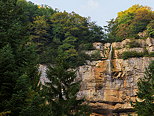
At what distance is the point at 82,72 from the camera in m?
27.3

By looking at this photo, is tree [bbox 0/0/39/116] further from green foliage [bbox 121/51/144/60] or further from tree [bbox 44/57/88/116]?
green foliage [bbox 121/51/144/60]

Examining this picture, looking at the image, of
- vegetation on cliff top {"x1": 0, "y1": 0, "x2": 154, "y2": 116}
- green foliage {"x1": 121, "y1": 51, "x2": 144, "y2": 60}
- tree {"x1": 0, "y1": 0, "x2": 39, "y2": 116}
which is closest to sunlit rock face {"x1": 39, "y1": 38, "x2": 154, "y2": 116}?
green foliage {"x1": 121, "y1": 51, "x2": 144, "y2": 60}

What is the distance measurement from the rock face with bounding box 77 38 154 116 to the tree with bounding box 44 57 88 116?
45.3 ft

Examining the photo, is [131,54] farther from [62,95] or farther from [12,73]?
[12,73]

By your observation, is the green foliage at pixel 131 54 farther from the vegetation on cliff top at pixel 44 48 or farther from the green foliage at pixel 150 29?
the green foliage at pixel 150 29

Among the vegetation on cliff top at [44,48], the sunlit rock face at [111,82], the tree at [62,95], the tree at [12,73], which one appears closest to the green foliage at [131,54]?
the sunlit rock face at [111,82]

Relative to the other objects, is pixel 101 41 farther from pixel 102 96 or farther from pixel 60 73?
pixel 60 73

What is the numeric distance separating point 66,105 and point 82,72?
16.6 metres

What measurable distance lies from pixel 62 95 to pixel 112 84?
15.8 meters

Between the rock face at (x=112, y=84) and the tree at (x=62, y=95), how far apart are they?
13.8 m

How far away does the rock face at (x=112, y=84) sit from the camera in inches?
987

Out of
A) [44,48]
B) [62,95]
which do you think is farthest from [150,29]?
[62,95]

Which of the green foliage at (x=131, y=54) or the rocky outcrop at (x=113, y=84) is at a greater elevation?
the green foliage at (x=131, y=54)

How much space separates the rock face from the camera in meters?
25.1
